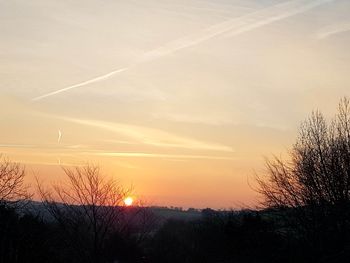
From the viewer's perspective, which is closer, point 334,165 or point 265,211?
point 334,165

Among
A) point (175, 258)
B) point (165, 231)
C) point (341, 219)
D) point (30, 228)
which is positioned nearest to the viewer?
point (30, 228)

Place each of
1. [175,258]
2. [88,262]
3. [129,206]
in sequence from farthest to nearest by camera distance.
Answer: [175,258]
[129,206]
[88,262]

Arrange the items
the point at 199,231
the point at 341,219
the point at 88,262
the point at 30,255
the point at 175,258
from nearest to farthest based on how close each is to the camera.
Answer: the point at 30,255 < the point at 341,219 < the point at 88,262 < the point at 175,258 < the point at 199,231

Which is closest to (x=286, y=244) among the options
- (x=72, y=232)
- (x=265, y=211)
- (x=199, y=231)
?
(x=265, y=211)

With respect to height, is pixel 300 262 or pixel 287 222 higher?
pixel 287 222

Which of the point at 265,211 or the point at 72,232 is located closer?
the point at 72,232

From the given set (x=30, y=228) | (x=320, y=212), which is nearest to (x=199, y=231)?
(x=320, y=212)

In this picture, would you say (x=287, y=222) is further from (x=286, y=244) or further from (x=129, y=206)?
(x=129, y=206)

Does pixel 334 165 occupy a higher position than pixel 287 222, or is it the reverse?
pixel 334 165

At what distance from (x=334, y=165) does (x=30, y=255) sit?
604 inches

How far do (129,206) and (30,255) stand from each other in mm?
12342

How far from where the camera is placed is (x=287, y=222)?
29.5 meters

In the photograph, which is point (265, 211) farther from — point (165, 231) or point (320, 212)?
point (165, 231)

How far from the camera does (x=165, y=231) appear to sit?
2749 inches
